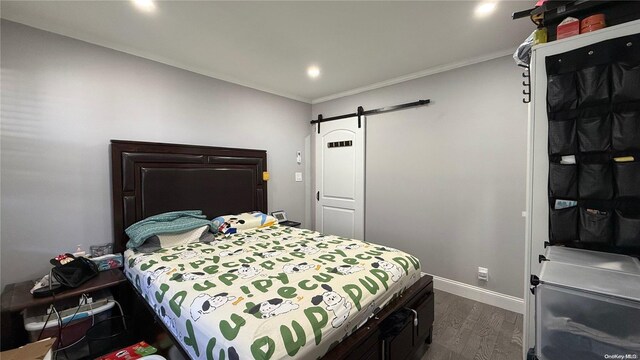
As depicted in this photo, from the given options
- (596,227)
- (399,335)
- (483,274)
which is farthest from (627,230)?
(483,274)

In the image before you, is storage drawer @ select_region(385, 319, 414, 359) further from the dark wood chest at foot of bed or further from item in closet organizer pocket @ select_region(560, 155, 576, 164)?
item in closet organizer pocket @ select_region(560, 155, 576, 164)

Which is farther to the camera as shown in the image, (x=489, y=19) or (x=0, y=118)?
(x=489, y=19)

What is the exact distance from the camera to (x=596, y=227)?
1111 mm

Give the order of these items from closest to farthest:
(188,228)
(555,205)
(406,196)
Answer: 1. (555,205)
2. (188,228)
3. (406,196)

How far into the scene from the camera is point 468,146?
2701 millimetres

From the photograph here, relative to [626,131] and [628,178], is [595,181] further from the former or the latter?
[626,131]

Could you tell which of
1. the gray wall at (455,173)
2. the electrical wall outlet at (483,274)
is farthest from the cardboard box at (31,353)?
the electrical wall outlet at (483,274)

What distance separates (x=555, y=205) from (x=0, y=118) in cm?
363

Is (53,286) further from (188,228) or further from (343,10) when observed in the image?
(343,10)

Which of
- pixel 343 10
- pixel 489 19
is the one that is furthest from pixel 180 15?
pixel 489 19

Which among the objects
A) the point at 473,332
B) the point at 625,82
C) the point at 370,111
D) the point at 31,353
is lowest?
the point at 473,332

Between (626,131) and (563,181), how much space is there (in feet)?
0.93

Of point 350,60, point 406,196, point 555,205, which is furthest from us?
point 406,196

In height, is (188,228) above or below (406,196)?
below
